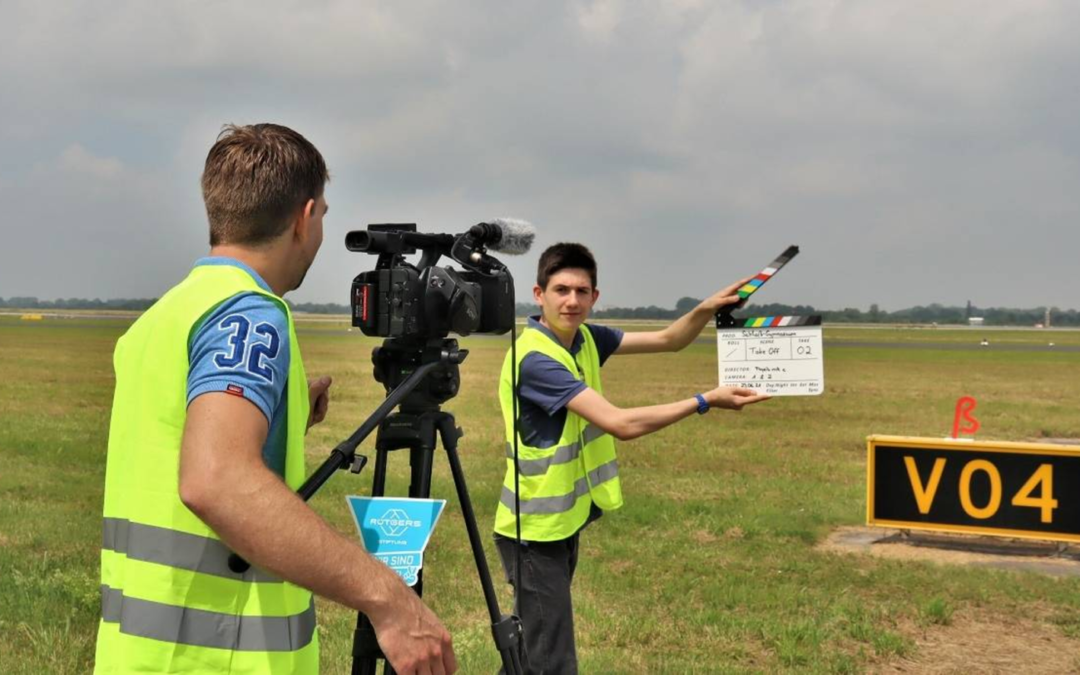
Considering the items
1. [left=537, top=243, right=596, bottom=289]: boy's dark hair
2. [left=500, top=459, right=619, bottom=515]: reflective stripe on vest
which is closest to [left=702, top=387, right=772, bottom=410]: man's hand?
[left=500, top=459, right=619, bottom=515]: reflective stripe on vest

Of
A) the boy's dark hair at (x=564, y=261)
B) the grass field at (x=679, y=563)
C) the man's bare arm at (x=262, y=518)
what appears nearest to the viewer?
the man's bare arm at (x=262, y=518)

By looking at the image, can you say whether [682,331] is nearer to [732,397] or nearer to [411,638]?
[732,397]

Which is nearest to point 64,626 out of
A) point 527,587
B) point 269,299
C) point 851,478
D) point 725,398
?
point 527,587

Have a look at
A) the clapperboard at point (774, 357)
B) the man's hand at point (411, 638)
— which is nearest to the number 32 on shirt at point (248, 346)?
the man's hand at point (411, 638)

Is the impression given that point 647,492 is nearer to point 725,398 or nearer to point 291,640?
point 725,398

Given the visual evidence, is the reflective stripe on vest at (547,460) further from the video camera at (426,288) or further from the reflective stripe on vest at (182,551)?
the reflective stripe on vest at (182,551)

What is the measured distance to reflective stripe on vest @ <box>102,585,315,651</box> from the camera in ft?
5.92

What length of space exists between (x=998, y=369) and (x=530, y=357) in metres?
40.9

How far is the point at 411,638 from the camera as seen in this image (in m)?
1.72

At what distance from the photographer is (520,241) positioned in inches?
114

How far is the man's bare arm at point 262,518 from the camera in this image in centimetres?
161

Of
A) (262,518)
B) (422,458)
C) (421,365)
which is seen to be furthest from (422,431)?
(262,518)

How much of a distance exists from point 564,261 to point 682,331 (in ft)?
2.83

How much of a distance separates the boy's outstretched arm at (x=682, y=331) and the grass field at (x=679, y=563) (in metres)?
1.92
